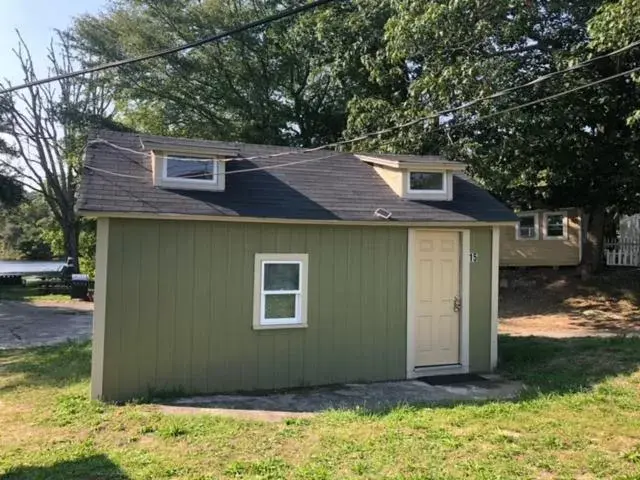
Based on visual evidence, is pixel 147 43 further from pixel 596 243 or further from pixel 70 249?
pixel 596 243

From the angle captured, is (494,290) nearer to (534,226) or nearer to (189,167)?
(189,167)

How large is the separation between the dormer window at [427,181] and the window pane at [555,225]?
43.7ft

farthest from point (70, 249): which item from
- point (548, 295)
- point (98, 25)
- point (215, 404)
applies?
point (215, 404)

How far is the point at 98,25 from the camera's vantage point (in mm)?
25500

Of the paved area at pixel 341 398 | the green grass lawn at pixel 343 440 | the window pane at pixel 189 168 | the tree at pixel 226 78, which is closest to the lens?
the green grass lawn at pixel 343 440

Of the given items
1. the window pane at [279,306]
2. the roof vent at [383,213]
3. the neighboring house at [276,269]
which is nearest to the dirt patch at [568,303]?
the neighboring house at [276,269]

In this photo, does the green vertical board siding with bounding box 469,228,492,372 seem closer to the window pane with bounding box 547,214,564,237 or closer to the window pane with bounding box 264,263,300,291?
the window pane with bounding box 264,263,300,291

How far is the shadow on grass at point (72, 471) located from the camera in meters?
4.45

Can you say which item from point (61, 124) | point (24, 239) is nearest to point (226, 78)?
point (61, 124)

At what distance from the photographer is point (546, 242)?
2077 cm

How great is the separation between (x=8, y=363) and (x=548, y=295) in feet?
49.8

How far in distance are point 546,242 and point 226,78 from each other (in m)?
14.6

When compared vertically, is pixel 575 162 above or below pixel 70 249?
above

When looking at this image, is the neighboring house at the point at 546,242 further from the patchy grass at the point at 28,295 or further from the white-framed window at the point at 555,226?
→ the patchy grass at the point at 28,295
